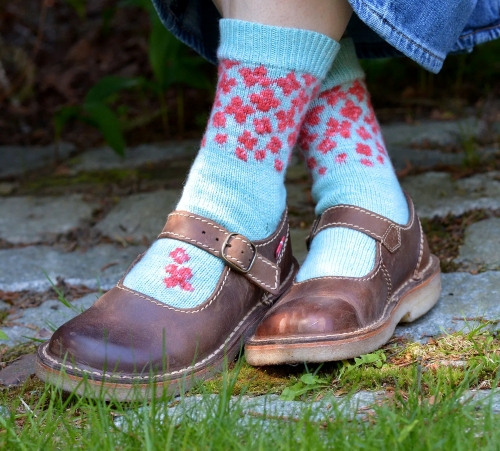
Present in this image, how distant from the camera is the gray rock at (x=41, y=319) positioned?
1173 mm

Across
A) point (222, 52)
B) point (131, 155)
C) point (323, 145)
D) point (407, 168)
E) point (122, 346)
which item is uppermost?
point (222, 52)

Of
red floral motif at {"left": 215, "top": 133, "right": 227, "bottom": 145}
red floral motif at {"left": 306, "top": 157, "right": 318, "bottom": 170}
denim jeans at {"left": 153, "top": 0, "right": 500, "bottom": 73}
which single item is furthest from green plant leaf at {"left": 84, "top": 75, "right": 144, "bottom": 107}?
red floral motif at {"left": 215, "top": 133, "right": 227, "bottom": 145}

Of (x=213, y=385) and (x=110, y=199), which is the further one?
(x=110, y=199)

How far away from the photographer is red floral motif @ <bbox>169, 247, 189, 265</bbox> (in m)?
1.00

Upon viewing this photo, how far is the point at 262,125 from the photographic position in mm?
999

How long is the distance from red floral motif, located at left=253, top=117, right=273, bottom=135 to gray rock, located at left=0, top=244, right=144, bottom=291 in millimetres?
520

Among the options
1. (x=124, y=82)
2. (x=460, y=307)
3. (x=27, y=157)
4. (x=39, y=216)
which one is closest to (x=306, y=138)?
(x=460, y=307)

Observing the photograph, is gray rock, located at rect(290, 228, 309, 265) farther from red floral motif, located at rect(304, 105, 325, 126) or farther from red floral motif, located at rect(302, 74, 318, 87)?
red floral motif, located at rect(302, 74, 318, 87)

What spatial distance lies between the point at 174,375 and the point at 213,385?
57 millimetres

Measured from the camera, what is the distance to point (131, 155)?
7.35 feet

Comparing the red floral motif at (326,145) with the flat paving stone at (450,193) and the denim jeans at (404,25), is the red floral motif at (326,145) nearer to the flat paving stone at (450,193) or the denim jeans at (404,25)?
the denim jeans at (404,25)

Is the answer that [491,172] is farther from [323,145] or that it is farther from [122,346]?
[122,346]

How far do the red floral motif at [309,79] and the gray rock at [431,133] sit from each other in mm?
Result: 1076

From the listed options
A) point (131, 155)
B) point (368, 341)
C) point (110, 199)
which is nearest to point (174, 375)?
point (368, 341)
